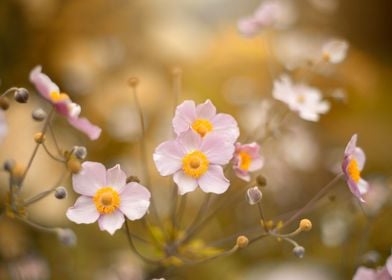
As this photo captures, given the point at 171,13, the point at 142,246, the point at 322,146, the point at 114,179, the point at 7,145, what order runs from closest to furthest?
the point at 114,179, the point at 142,246, the point at 7,145, the point at 322,146, the point at 171,13

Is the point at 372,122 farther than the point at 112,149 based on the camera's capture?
Yes

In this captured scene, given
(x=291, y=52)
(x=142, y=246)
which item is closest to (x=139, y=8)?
(x=291, y=52)

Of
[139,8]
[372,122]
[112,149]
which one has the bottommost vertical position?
[372,122]

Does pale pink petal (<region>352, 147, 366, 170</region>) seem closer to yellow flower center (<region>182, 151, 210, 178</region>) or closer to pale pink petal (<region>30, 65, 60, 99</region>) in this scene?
yellow flower center (<region>182, 151, 210, 178</region>)

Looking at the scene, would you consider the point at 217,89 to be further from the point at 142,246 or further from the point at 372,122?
the point at 142,246

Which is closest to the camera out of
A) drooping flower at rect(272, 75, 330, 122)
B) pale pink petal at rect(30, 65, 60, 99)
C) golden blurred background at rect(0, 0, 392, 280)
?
pale pink petal at rect(30, 65, 60, 99)

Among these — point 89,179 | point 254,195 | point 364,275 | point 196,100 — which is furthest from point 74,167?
point 196,100

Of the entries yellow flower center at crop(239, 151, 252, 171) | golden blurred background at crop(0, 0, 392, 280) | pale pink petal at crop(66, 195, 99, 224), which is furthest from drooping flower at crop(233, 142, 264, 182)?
golden blurred background at crop(0, 0, 392, 280)

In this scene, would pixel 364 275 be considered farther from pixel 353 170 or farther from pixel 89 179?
pixel 89 179
